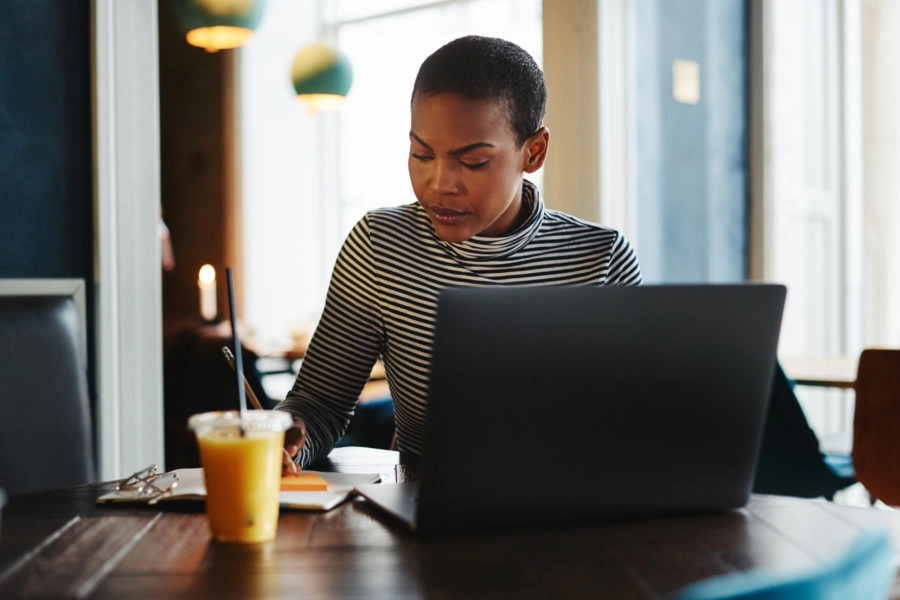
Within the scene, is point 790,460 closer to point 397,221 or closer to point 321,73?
point 397,221

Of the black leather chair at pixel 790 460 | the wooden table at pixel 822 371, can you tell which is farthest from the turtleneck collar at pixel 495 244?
A: the wooden table at pixel 822 371

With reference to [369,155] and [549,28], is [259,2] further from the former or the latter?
[369,155]

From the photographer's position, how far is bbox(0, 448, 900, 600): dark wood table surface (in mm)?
737

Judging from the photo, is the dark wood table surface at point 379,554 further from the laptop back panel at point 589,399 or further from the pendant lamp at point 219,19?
the pendant lamp at point 219,19

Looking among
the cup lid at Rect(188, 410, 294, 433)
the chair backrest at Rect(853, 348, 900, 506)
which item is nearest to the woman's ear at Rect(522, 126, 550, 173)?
the cup lid at Rect(188, 410, 294, 433)

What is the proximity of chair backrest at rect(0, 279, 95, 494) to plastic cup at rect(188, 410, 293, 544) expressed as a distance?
2.11ft

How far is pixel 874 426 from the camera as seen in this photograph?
199 cm

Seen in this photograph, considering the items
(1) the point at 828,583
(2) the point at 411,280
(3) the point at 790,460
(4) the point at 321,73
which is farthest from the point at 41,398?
(4) the point at 321,73

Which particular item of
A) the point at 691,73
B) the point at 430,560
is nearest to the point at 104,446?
the point at 430,560

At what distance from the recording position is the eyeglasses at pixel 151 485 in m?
1.03

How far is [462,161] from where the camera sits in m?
1.29

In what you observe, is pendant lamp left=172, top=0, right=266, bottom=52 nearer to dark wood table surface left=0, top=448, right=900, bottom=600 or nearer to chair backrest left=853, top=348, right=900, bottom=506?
chair backrest left=853, top=348, right=900, bottom=506

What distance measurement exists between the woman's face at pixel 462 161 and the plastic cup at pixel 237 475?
20.6 inches

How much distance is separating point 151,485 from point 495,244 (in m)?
0.64
